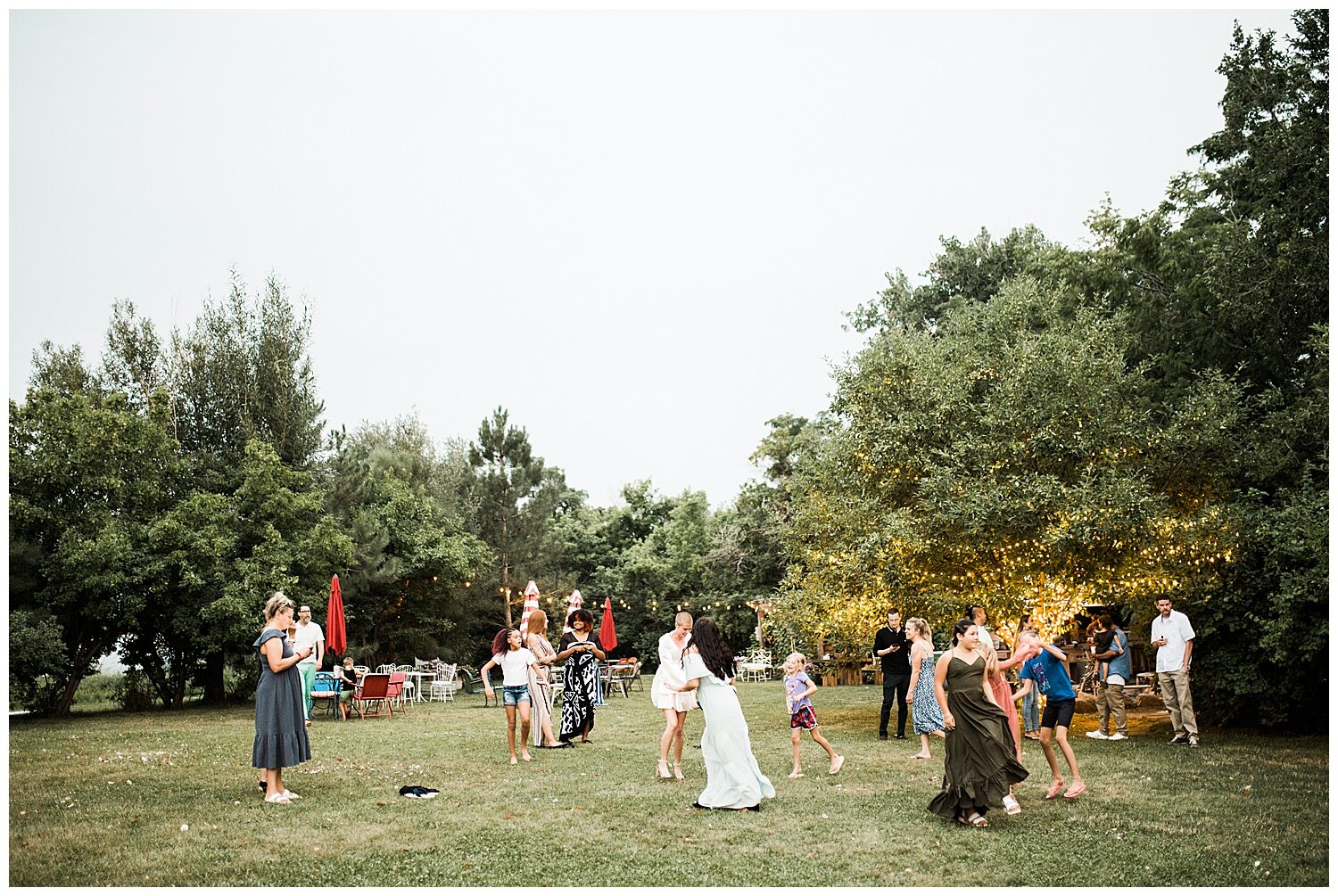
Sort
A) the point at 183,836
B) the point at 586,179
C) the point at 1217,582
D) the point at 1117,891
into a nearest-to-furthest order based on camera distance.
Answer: the point at 1117,891, the point at 183,836, the point at 1217,582, the point at 586,179

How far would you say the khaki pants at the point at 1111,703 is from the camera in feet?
41.7

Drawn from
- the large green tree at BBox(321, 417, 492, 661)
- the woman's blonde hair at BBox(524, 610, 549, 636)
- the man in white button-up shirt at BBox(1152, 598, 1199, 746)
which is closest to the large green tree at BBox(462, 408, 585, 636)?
the large green tree at BBox(321, 417, 492, 661)

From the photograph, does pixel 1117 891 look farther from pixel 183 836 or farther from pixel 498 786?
pixel 183 836

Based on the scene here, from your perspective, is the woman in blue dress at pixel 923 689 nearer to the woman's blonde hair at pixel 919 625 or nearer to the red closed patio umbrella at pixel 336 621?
the woman's blonde hair at pixel 919 625

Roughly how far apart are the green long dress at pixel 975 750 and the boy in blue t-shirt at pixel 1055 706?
98cm

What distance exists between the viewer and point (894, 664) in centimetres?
1260

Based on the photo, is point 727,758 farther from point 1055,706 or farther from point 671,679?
point 1055,706

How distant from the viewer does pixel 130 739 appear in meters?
13.7

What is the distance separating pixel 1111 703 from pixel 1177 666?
1.68 metres

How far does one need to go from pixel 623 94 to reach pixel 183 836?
17.3 m

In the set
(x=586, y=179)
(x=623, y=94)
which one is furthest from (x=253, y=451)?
(x=586, y=179)

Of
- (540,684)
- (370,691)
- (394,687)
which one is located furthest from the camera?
(394,687)

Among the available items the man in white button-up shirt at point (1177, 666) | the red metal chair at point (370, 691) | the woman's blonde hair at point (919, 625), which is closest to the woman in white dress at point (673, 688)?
the woman's blonde hair at point (919, 625)

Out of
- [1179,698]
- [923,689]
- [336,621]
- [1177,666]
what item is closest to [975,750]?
[923,689]
